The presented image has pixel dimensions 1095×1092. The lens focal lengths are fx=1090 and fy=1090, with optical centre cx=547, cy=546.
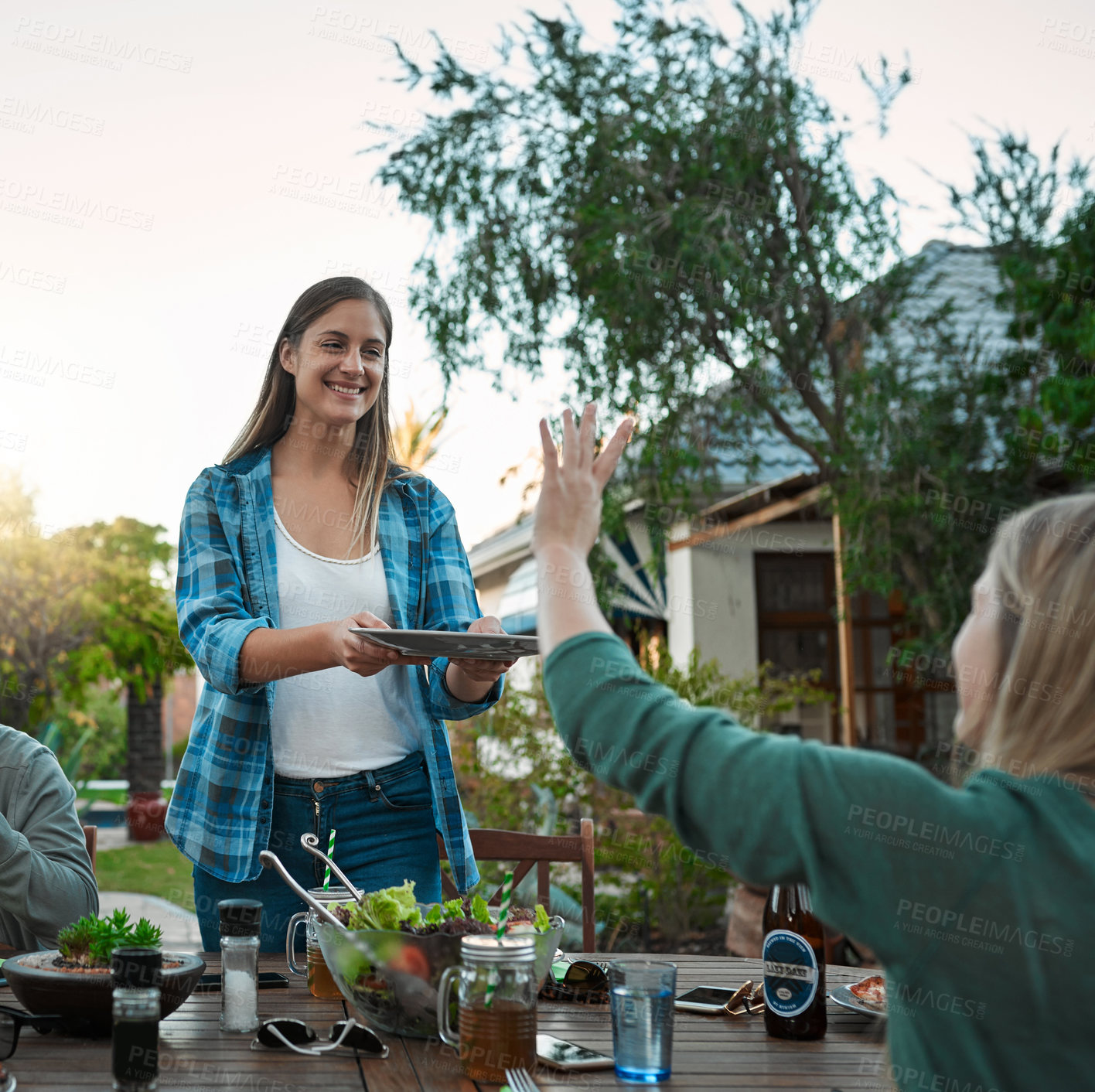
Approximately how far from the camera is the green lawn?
400 inches

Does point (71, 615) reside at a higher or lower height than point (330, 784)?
higher

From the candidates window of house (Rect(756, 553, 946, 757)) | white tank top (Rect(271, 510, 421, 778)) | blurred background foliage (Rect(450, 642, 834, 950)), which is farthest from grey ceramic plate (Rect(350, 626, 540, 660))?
window of house (Rect(756, 553, 946, 757))

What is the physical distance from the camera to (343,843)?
2.16 meters

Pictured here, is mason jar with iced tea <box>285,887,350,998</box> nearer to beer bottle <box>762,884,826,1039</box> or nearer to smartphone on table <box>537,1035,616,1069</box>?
smartphone on table <box>537,1035,616,1069</box>

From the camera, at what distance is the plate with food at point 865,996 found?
1742 mm

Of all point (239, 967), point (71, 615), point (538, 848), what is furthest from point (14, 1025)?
point (71, 615)

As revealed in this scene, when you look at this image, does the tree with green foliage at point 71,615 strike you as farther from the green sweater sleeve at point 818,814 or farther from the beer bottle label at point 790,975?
the green sweater sleeve at point 818,814

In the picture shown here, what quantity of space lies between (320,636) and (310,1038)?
A: 73 centimetres

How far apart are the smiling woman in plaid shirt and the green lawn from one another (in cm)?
723

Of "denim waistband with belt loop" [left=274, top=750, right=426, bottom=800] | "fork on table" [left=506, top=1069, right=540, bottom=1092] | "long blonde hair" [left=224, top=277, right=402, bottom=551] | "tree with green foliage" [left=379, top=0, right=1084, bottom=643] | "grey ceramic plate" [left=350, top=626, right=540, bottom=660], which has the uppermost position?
"tree with green foliage" [left=379, top=0, right=1084, bottom=643]

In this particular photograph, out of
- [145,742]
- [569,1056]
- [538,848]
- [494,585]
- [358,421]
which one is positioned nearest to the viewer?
[569,1056]

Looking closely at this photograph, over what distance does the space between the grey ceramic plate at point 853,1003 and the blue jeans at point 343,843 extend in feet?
2.61

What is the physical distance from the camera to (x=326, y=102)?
249 inches

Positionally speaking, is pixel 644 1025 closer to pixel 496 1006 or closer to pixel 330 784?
pixel 496 1006
